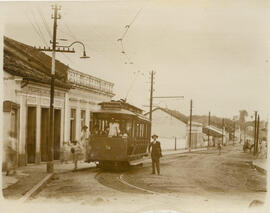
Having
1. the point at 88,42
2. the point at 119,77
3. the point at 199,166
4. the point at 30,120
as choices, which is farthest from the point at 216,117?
the point at 30,120

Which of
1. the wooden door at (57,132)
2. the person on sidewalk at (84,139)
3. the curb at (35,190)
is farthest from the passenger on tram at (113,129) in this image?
the curb at (35,190)

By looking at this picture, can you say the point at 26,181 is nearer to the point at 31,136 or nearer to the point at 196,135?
the point at 31,136

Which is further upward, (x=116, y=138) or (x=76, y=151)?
(x=116, y=138)

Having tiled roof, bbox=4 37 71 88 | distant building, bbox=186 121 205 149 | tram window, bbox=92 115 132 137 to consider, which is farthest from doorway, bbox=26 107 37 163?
distant building, bbox=186 121 205 149

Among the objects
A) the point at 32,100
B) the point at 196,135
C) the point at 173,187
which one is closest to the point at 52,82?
the point at 32,100

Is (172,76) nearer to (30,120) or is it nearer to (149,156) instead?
(149,156)

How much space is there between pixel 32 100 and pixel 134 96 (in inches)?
34.1

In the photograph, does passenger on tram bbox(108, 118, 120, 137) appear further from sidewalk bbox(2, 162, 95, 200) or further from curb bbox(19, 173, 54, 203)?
curb bbox(19, 173, 54, 203)

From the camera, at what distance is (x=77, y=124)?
17.1ft

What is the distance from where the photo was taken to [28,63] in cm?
514

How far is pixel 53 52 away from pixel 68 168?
99 centimetres

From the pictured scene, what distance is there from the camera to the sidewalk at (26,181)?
501 cm

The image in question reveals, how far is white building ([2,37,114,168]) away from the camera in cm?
507

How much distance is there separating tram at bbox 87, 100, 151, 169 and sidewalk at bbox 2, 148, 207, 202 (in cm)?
34
